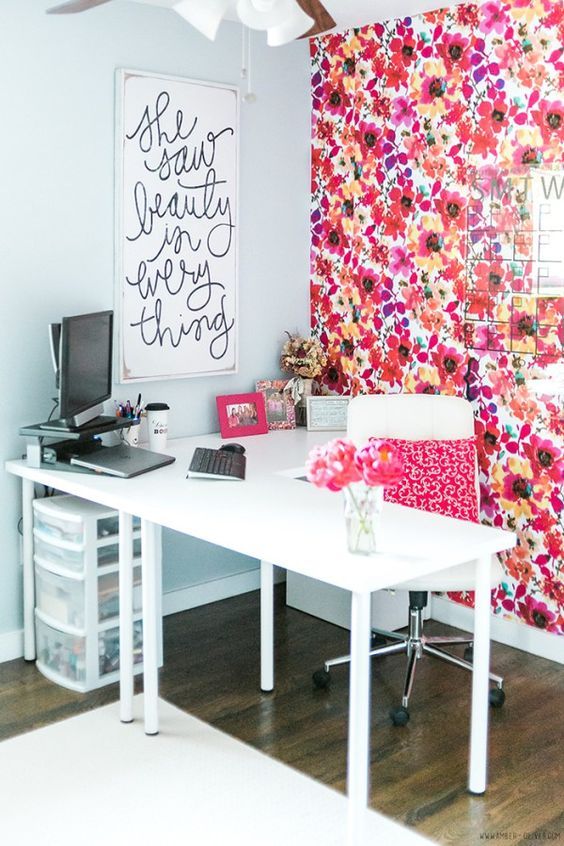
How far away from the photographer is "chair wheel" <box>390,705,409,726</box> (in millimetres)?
3135

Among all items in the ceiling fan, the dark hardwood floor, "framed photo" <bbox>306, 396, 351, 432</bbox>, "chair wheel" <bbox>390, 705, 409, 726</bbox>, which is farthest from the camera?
"framed photo" <bbox>306, 396, 351, 432</bbox>

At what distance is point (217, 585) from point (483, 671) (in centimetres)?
190

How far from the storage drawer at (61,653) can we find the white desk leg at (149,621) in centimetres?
45

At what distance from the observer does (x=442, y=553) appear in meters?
2.46

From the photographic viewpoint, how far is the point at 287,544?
8.18 ft

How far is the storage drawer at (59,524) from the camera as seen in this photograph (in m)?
3.34

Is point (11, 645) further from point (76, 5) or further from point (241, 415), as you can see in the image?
point (76, 5)

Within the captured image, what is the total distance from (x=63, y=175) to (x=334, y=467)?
1864 millimetres

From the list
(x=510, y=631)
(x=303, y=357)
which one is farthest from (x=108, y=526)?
(x=510, y=631)

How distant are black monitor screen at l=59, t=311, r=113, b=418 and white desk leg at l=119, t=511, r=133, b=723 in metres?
0.48

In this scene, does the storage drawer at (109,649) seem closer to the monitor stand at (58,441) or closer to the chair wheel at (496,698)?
the monitor stand at (58,441)

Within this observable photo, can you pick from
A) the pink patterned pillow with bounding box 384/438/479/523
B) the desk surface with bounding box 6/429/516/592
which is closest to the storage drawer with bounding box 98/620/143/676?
the desk surface with bounding box 6/429/516/592

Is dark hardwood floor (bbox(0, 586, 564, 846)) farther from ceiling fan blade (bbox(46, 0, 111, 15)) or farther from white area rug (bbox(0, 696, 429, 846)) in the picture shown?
ceiling fan blade (bbox(46, 0, 111, 15))

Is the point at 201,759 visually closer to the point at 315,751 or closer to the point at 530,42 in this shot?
the point at 315,751
